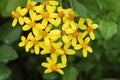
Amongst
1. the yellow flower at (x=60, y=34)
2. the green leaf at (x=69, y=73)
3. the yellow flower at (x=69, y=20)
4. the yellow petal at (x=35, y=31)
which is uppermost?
the yellow flower at (x=69, y=20)

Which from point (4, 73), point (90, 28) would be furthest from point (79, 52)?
point (4, 73)

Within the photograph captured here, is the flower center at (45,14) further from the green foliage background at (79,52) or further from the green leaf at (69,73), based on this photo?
the green leaf at (69,73)

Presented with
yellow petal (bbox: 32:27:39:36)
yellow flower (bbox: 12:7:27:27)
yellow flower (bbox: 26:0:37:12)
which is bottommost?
yellow petal (bbox: 32:27:39:36)

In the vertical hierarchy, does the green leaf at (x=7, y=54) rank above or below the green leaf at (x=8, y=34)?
below

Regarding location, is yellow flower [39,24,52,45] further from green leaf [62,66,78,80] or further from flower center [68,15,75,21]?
green leaf [62,66,78,80]

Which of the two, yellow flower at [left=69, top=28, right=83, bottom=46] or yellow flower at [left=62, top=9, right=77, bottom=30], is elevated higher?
yellow flower at [left=62, top=9, right=77, bottom=30]

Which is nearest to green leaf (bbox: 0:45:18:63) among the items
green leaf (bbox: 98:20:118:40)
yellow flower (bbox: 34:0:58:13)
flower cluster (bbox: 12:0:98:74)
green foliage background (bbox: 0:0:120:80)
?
green foliage background (bbox: 0:0:120:80)

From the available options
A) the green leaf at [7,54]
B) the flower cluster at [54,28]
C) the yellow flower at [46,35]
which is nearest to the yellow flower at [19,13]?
the flower cluster at [54,28]

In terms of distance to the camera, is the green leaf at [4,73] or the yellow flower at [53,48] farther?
the green leaf at [4,73]
